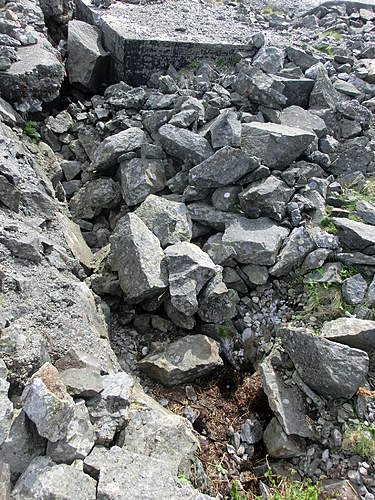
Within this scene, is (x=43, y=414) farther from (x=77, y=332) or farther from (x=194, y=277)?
(x=194, y=277)

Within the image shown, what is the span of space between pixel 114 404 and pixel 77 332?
0.81 metres

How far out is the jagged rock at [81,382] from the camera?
3219mm

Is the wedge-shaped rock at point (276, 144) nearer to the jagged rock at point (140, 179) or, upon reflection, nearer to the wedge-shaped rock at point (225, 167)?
the wedge-shaped rock at point (225, 167)

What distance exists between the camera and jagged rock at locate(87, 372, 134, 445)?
3150 mm

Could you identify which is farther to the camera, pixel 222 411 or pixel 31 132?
pixel 31 132

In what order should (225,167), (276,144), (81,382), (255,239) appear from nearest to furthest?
(81,382)
(255,239)
(225,167)
(276,144)

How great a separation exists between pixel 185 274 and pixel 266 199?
1.51 meters

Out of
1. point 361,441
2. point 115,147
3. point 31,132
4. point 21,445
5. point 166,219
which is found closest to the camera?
point 21,445

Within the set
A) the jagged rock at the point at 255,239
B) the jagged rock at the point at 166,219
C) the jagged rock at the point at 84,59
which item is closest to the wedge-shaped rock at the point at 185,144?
the jagged rock at the point at 166,219

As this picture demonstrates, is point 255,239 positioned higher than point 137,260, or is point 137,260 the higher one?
point 255,239

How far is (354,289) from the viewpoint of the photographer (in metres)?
4.81

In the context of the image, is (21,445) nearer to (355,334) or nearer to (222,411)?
(222,411)

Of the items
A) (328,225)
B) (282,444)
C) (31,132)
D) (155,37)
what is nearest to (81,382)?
(282,444)

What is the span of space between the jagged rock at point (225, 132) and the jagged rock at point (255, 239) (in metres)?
1.10
